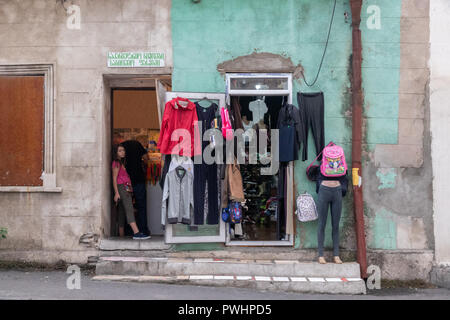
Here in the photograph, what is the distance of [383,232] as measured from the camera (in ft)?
26.7

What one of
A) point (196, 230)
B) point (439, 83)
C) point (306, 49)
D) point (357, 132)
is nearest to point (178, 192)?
point (196, 230)

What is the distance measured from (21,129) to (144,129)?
94.9 inches

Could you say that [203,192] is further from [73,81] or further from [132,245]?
[73,81]

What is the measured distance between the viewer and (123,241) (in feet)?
27.4

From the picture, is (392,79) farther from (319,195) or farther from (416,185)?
(319,195)

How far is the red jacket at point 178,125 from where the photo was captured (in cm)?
798

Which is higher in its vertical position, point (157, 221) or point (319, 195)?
point (319, 195)

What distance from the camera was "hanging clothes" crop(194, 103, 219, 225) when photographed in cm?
814

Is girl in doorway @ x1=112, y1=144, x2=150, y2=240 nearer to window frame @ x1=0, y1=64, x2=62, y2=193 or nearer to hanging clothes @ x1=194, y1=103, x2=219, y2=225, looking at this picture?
window frame @ x1=0, y1=64, x2=62, y2=193

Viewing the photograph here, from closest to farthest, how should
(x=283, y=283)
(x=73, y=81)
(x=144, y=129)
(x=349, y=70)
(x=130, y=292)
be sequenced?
(x=130, y=292) < (x=283, y=283) < (x=349, y=70) < (x=73, y=81) < (x=144, y=129)
